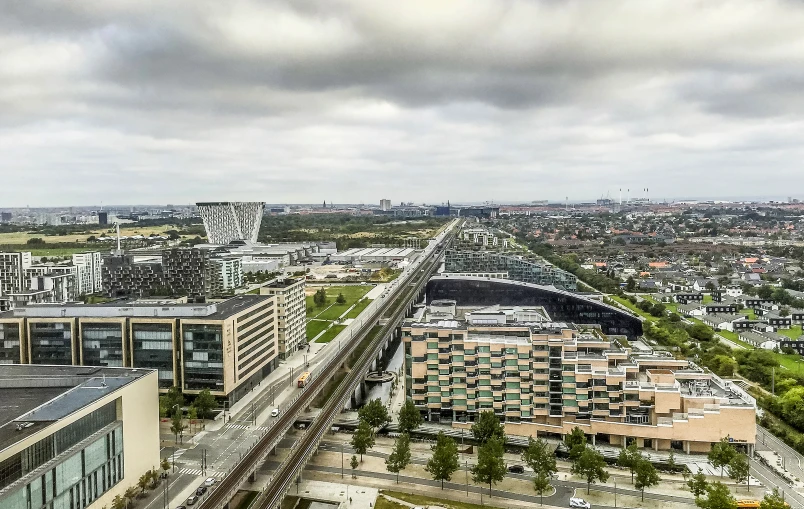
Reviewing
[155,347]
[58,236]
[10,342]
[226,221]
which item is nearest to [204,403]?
[155,347]

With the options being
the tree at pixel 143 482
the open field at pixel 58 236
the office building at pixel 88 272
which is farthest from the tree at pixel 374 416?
the open field at pixel 58 236

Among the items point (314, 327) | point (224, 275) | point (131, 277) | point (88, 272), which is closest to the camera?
point (314, 327)

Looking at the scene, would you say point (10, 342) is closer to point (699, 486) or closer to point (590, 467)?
point (590, 467)

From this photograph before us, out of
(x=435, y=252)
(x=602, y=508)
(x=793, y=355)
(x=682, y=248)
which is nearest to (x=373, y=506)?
(x=602, y=508)

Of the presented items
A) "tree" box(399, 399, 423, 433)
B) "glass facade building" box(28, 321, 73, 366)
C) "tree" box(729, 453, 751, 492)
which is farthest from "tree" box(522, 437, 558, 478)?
"glass facade building" box(28, 321, 73, 366)

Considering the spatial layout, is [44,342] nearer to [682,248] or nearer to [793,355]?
[793,355]

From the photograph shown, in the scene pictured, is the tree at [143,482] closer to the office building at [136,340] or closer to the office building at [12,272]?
the office building at [136,340]
